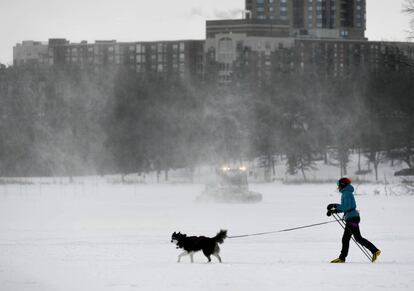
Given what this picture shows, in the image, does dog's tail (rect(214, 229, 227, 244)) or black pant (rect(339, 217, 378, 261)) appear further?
dog's tail (rect(214, 229, 227, 244))

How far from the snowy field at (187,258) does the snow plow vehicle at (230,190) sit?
3.00ft

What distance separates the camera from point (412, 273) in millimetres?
17375

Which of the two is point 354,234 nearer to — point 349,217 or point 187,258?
point 349,217

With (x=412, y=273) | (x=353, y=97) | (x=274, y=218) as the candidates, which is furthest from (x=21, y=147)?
(x=412, y=273)

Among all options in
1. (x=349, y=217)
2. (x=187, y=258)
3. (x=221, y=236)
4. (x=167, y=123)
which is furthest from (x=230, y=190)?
(x=167, y=123)

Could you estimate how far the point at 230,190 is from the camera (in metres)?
46.5

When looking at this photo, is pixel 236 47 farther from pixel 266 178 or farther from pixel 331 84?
pixel 266 178

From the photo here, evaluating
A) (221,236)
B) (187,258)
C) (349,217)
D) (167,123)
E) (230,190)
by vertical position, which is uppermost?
(167,123)

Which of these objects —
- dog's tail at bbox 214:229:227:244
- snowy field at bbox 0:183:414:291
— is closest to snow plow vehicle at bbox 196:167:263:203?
snowy field at bbox 0:183:414:291

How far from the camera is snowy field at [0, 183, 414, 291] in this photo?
1683cm

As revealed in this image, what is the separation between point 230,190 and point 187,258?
81.9 ft

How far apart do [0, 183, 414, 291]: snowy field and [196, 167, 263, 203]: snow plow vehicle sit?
3.00ft

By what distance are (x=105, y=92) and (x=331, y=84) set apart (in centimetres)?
2663

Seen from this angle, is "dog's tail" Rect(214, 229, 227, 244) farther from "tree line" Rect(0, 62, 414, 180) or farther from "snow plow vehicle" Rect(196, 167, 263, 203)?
"tree line" Rect(0, 62, 414, 180)
